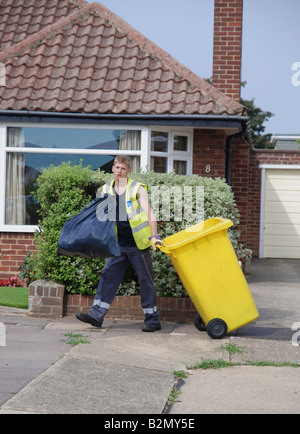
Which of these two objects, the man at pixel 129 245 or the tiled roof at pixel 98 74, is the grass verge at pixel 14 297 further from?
the tiled roof at pixel 98 74

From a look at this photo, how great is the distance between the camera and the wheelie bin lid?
599cm

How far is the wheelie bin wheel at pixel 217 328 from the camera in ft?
20.0

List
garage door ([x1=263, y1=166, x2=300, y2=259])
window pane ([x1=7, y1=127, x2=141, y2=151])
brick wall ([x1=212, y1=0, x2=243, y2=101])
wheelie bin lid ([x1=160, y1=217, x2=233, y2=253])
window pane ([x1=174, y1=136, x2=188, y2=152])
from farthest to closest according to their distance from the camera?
garage door ([x1=263, y1=166, x2=300, y2=259]), brick wall ([x1=212, y1=0, x2=243, y2=101]), window pane ([x1=174, y1=136, x2=188, y2=152]), window pane ([x1=7, y1=127, x2=141, y2=151]), wheelie bin lid ([x1=160, y1=217, x2=233, y2=253])

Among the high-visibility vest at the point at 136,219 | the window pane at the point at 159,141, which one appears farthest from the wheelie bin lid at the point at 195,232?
the window pane at the point at 159,141

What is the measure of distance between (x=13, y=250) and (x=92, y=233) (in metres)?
4.41

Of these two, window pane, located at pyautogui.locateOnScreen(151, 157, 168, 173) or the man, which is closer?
the man

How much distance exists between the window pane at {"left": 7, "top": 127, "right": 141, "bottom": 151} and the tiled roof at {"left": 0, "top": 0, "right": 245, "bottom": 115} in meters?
0.42

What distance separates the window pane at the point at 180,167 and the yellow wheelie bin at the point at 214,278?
15.7ft

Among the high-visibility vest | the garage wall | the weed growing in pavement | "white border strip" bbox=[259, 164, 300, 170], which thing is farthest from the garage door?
the weed growing in pavement

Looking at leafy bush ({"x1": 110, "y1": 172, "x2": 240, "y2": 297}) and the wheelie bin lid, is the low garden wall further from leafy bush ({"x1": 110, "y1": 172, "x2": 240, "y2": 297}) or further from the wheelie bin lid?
the wheelie bin lid

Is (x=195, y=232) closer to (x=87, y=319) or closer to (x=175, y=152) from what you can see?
(x=87, y=319)

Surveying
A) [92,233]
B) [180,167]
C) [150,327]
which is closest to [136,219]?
[92,233]

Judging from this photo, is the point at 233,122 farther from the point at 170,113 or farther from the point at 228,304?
the point at 228,304
